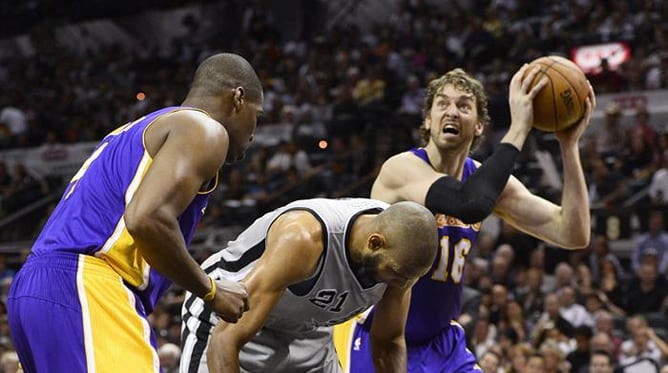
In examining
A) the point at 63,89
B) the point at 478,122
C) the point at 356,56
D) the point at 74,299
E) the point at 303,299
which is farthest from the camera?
the point at 63,89

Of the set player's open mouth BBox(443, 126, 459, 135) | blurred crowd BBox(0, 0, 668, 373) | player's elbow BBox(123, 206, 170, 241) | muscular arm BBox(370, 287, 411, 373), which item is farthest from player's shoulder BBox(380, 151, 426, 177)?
blurred crowd BBox(0, 0, 668, 373)

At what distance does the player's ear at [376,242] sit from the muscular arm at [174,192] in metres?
0.67

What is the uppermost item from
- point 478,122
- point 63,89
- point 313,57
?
point 478,122

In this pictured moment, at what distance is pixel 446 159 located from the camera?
5246 mm

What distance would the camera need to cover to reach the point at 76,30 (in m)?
24.8

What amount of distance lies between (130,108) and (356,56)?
4.63 meters

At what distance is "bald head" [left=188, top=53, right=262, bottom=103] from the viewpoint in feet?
12.1

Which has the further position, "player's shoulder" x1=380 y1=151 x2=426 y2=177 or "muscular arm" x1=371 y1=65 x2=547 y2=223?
"player's shoulder" x1=380 y1=151 x2=426 y2=177

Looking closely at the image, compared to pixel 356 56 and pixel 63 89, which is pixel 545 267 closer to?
pixel 356 56

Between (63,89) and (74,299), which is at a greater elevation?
(74,299)

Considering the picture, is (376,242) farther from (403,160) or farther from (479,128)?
(479,128)

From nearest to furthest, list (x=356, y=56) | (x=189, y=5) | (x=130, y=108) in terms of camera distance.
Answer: (x=356, y=56)
(x=130, y=108)
(x=189, y=5)

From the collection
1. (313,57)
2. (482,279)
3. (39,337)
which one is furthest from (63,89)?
(39,337)

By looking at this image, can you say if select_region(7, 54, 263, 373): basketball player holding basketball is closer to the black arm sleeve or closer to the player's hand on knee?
the player's hand on knee
